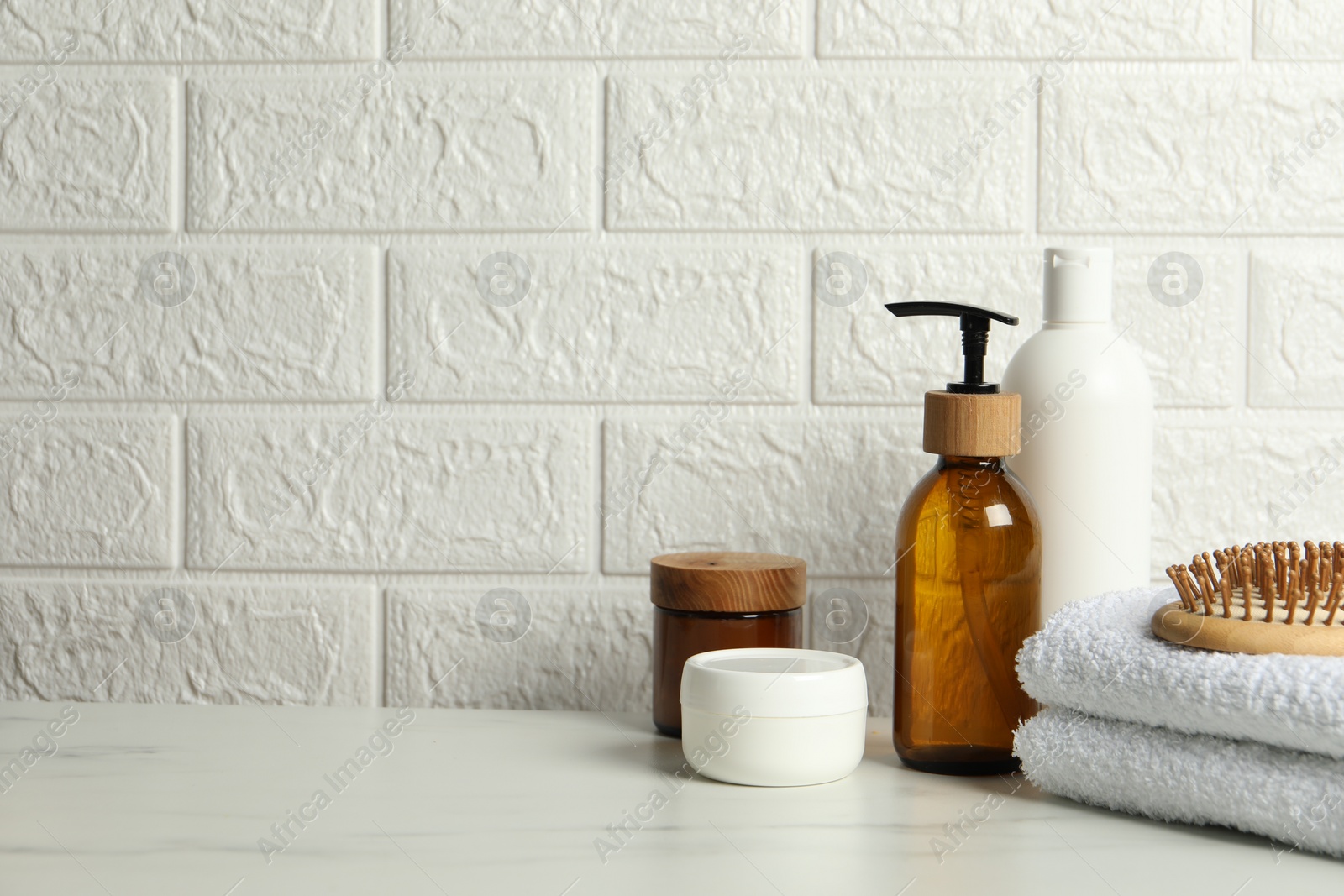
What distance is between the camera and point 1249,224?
82 cm

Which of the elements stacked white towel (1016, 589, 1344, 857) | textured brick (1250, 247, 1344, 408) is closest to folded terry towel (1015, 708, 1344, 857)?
stacked white towel (1016, 589, 1344, 857)

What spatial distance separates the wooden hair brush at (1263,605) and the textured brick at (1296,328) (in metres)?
0.26

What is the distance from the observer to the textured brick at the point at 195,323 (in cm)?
86

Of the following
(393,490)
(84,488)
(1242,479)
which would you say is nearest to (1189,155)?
(1242,479)

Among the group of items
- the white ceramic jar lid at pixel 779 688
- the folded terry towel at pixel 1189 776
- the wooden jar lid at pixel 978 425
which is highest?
the wooden jar lid at pixel 978 425

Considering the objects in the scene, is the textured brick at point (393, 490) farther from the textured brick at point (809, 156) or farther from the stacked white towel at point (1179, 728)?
the stacked white towel at point (1179, 728)

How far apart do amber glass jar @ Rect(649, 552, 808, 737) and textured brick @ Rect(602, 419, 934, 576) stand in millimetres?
87

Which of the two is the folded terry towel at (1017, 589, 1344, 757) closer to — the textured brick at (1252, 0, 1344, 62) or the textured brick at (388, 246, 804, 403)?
the textured brick at (388, 246, 804, 403)

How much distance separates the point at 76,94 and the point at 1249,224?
0.86 meters

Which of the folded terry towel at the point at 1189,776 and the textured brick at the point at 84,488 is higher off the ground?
the textured brick at the point at 84,488

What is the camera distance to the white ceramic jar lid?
63 centimetres

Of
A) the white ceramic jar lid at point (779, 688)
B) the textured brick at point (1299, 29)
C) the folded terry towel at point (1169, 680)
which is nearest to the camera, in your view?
the folded terry towel at point (1169, 680)

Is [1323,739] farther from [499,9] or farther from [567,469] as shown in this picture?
[499,9]

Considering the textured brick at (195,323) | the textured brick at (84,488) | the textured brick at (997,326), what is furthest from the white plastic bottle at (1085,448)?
the textured brick at (84,488)
